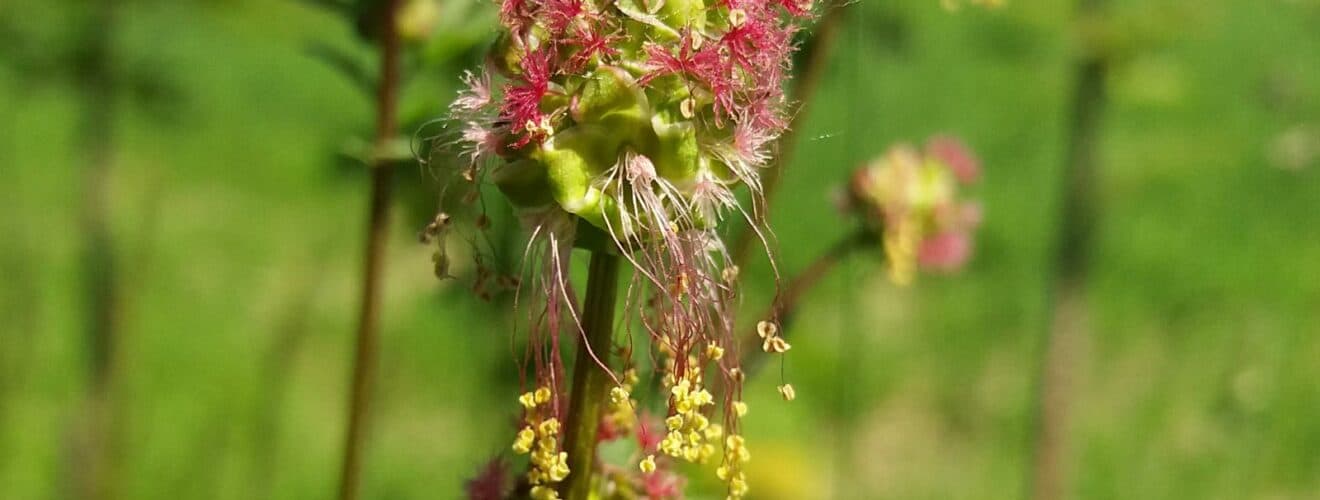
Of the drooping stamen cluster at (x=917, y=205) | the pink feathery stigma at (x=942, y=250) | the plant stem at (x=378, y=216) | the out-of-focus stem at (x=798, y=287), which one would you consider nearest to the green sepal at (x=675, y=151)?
the out-of-focus stem at (x=798, y=287)

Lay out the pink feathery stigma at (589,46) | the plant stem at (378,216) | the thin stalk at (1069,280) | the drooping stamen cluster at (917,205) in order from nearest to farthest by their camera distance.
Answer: the pink feathery stigma at (589,46) < the plant stem at (378,216) < the drooping stamen cluster at (917,205) < the thin stalk at (1069,280)

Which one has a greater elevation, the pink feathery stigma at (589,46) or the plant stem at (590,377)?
the pink feathery stigma at (589,46)

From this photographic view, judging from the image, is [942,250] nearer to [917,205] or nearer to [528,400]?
[917,205]

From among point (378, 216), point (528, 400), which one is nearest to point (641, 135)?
point (528, 400)

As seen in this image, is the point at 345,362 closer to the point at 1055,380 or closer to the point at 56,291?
the point at 56,291

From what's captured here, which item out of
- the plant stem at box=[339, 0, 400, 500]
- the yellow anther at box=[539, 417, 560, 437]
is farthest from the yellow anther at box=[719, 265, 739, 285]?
the plant stem at box=[339, 0, 400, 500]

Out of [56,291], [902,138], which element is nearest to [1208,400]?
[902,138]

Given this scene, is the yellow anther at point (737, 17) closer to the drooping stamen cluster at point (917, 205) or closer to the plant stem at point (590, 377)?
the plant stem at point (590, 377)
